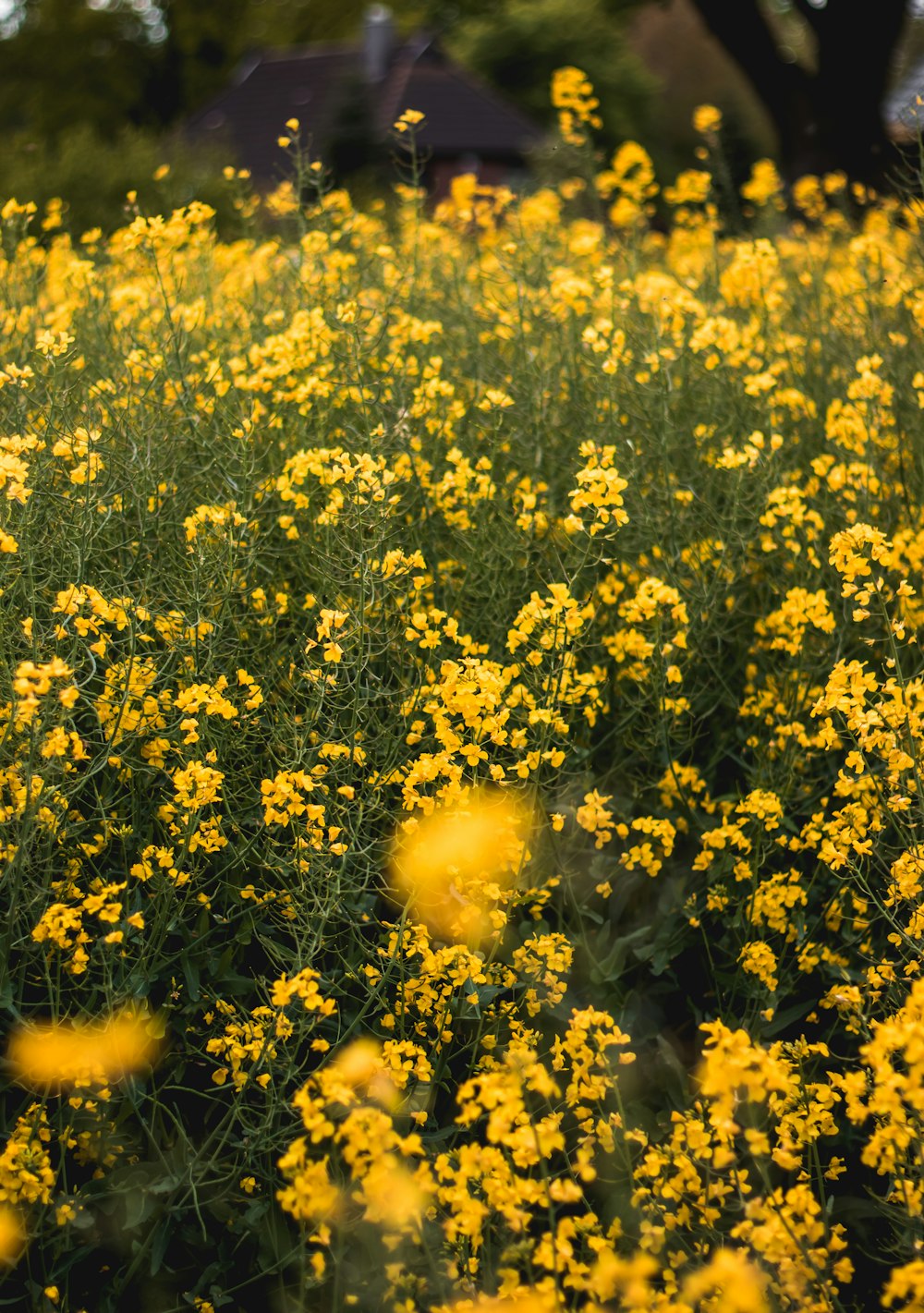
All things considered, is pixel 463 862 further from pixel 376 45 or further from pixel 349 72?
pixel 376 45

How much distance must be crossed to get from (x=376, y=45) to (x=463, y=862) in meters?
30.7

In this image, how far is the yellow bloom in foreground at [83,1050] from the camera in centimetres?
215

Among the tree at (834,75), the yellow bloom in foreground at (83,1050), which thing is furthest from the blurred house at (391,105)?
the yellow bloom in foreground at (83,1050)

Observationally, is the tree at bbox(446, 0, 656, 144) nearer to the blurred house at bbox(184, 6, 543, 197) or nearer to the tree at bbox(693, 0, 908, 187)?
the blurred house at bbox(184, 6, 543, 197)

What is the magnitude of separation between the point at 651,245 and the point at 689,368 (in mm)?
3013

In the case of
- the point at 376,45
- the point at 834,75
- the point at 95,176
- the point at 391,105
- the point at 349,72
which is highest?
the point at 376,45

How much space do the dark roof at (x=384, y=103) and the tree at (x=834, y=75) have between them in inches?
622

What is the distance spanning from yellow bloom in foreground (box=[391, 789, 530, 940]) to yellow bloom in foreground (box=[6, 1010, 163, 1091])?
56 cm

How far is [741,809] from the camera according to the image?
106 inches

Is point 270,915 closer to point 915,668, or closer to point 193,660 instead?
point 193,660

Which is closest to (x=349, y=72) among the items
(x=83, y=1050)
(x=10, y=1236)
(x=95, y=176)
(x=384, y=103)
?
(x=384, y=103)

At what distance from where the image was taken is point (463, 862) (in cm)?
241

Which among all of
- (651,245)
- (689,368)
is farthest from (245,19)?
(689,368)

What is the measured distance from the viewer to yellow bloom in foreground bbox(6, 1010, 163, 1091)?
7.06ft
